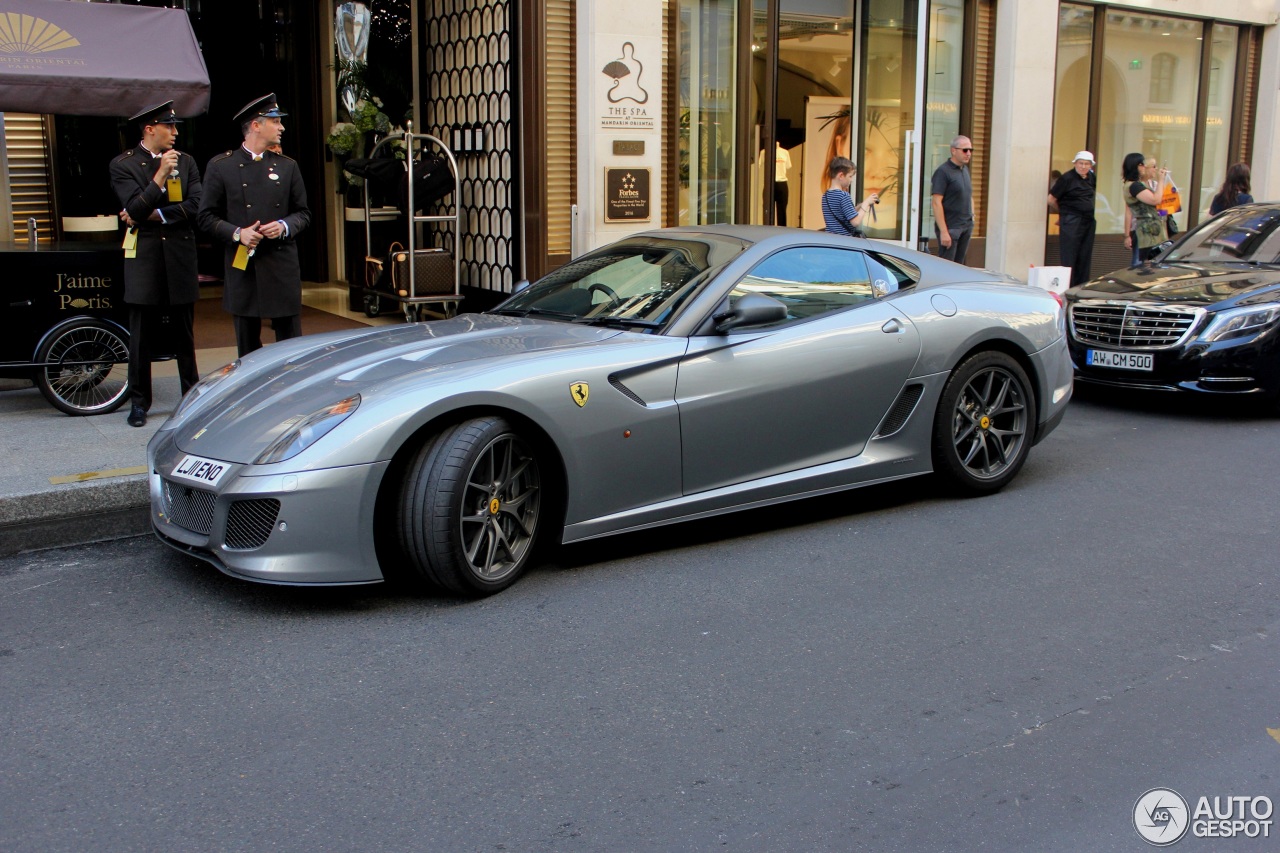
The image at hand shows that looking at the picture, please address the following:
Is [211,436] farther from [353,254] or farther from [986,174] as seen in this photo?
[986,174]

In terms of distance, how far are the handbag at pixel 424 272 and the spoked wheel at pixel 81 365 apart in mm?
3962

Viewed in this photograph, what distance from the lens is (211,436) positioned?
463 centimetres

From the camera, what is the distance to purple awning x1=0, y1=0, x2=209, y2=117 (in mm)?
7373

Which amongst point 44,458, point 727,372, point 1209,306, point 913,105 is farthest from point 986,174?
point 44,458

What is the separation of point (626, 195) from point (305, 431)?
7368 mm

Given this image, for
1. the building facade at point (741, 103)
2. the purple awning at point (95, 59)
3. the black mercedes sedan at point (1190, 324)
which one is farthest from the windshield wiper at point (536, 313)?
the building facade at point (741, 103)

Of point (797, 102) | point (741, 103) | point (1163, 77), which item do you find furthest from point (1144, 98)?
point (741, 103)

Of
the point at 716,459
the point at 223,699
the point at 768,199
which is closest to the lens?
the point at 223,699

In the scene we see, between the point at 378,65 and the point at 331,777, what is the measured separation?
402 inches

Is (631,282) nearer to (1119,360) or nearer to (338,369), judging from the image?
(338,369)

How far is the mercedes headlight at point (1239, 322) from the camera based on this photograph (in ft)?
26.9

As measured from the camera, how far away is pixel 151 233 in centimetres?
701

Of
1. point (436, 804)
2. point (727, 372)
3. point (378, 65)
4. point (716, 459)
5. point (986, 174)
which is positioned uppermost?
point (378, 65)

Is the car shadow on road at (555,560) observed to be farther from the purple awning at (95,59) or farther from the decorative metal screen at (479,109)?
the decorative metal screen at (479,109)
